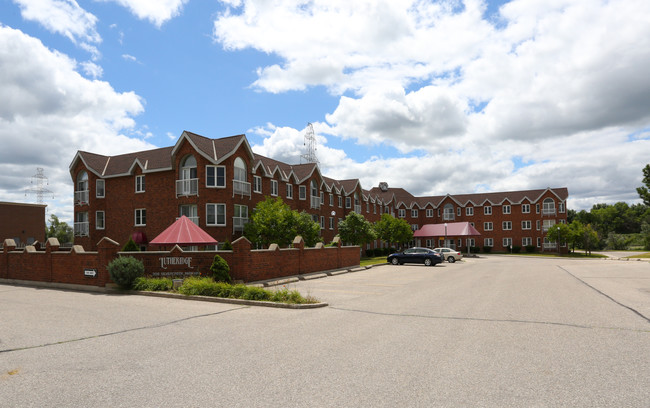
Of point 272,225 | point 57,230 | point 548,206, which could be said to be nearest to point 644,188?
point 548,206

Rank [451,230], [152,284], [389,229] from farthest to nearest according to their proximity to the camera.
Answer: [451,230]
[389,229]
[152,284]

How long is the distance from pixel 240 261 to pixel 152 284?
12.4ft

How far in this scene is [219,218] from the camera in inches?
1241

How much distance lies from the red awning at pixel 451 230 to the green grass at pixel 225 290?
54620 millimetres

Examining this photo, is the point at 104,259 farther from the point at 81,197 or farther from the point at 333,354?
the point at 81,197

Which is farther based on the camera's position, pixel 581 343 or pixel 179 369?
pixel 581 343

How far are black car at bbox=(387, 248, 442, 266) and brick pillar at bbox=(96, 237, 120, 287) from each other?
25.5 m

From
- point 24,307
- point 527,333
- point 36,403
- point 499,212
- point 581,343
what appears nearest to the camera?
point 36,403

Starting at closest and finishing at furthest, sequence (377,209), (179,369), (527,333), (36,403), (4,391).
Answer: (36,403), (4,391), (179,369), (527,333), (377,209)

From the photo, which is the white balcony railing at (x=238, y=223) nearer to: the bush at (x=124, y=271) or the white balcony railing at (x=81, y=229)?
the bush at (x=124, y=271)

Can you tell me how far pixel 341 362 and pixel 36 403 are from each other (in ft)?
13.9

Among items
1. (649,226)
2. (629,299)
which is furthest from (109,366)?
(649,226)

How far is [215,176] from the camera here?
31516mm

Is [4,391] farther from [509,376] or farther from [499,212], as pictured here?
[499,212]
